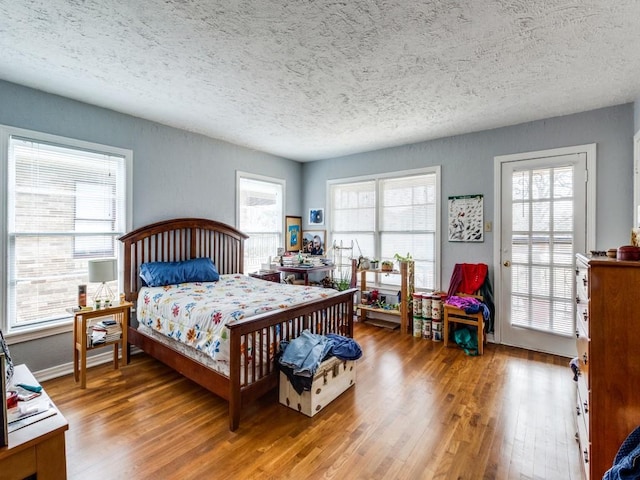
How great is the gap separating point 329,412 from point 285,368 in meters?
0.45

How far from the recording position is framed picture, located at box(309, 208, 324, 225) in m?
5.32

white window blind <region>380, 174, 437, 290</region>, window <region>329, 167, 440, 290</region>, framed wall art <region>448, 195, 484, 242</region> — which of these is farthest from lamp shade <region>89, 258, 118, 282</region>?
framed wall art <region>448, 195, 484, 242</region>

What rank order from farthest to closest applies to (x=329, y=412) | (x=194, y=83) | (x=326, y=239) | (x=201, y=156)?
(x=326, y=239) → (x=201, y=156) → (x=194, y=83) → (x=329, y=412)

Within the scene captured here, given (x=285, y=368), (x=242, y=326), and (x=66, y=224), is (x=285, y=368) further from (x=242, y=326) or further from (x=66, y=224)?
(x=66, y=224)

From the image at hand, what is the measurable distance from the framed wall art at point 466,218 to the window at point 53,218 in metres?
3.81

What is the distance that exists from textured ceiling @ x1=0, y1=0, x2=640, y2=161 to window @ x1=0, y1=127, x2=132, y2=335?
0.54 metres

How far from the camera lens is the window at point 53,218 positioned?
106 inches

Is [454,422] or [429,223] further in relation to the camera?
[429,223]

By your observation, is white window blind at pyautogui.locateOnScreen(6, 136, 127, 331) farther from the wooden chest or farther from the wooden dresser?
the wooden dresser

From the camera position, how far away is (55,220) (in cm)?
292

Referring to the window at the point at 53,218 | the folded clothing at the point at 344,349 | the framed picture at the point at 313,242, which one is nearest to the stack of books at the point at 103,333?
the window at the point at 53,218

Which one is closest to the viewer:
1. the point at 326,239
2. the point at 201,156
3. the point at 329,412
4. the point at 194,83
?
the point at 329,412

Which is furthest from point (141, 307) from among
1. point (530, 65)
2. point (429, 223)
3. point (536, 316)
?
point (536, 316)

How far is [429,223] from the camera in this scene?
14.0ft
